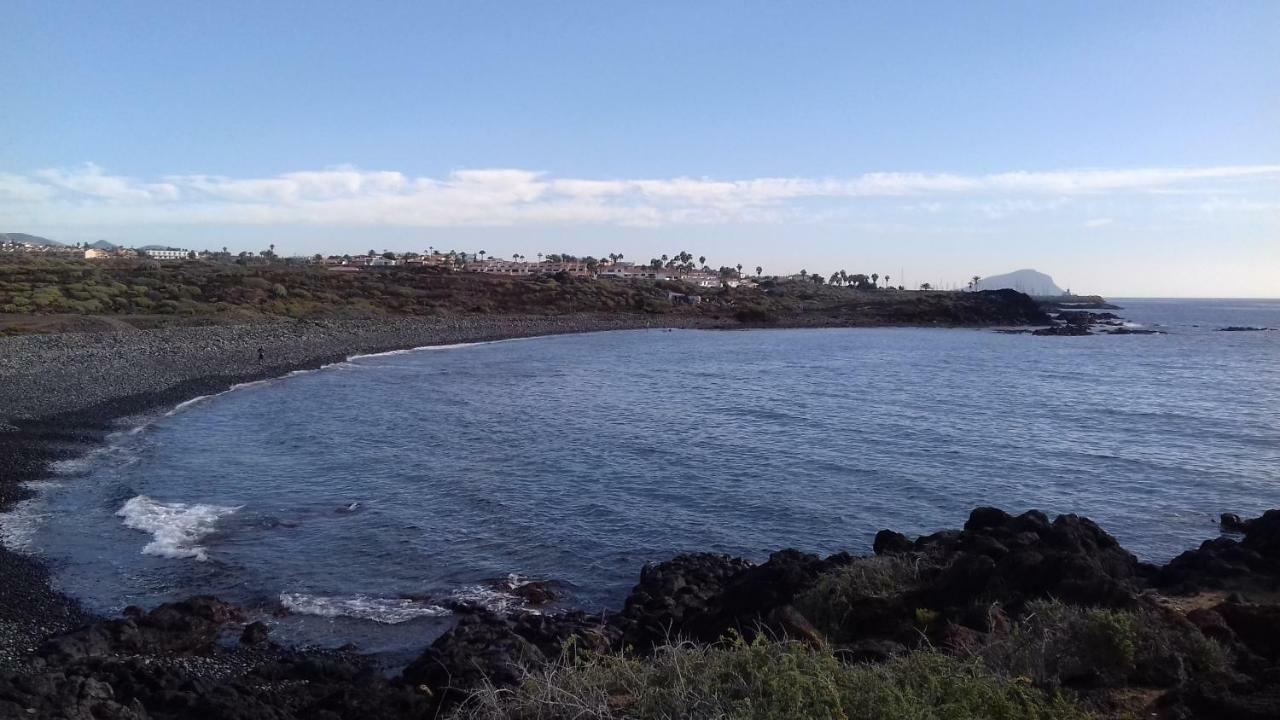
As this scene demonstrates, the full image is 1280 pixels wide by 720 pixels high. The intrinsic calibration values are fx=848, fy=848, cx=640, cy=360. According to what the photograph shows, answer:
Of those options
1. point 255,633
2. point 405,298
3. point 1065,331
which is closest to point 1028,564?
point 255,633

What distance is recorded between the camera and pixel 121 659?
1022 cm

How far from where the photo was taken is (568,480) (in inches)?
842

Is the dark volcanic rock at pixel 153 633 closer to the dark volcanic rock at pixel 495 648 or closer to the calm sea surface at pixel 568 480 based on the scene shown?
the calm sea surface at pixel 568 480

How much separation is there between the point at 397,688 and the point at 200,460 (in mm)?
16110

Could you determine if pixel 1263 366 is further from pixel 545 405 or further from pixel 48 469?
pixel 48 469

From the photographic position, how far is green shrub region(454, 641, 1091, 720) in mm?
5652

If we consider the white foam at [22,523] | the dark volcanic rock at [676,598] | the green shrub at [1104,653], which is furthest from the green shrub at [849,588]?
the white foam at [22,523]

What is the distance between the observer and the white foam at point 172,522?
1518 cm

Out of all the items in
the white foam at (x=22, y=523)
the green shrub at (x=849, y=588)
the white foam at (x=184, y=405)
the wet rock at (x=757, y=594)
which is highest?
the green shrub at (x=849, y=588)

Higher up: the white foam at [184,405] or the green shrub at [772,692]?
the green shrub at [772,692]

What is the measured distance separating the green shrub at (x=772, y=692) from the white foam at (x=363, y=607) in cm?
596

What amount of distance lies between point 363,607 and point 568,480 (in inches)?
349

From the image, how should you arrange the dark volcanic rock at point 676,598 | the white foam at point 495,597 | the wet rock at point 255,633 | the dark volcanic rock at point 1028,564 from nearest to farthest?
the dark volcanic rock at point 1028,564 → the wet rock at point 255,633 → the dark volcanic rock at point 676,598 → the white foam at point 495,597

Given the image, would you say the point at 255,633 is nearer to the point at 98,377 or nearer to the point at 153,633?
the point at 153,633
